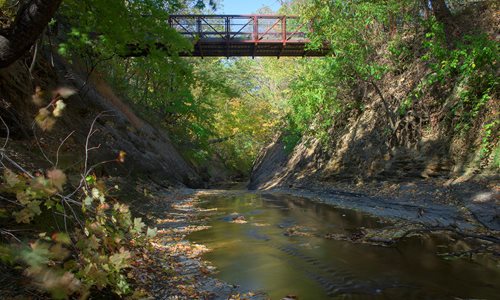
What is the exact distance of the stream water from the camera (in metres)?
4.93

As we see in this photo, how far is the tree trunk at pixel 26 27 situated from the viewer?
4.41 m

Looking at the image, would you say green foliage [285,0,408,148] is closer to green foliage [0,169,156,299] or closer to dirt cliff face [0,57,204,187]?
dirt cliff face [0,57,204,187]

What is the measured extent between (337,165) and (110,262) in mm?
17071

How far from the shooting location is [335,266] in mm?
5996

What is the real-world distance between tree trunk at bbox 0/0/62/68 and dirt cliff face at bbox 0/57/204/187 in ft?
3.84

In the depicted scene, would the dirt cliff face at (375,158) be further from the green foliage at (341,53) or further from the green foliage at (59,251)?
the green foliage at (59,251)

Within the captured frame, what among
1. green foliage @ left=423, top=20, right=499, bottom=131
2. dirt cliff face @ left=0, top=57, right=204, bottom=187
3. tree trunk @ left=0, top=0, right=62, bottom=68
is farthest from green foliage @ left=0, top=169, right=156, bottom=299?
green foliage @ left=423, top=20, right=499, bottom=131

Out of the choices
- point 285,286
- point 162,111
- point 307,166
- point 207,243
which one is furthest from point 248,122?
point 285,286

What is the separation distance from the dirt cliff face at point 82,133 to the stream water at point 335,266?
295 cm

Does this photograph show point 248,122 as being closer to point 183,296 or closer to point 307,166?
point 307,166

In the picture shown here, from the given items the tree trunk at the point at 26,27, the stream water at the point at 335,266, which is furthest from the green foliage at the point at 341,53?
the tree trunk at the point at 26,27

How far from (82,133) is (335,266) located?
373 inches

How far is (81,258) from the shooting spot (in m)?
3.15

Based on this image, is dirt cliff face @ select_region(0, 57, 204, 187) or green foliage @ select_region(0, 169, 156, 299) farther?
dirt cliff face @ select_region(0, 57, 204, 187)
